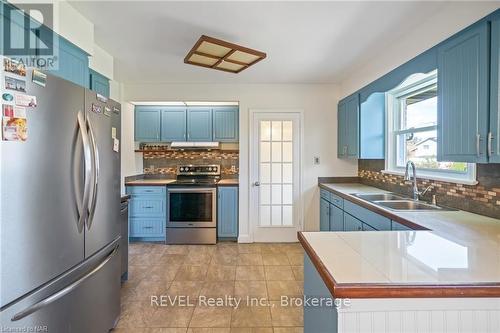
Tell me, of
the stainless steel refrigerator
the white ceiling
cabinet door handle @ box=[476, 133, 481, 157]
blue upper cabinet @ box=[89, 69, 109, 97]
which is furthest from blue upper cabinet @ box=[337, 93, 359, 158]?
blue upper cabinet @ box=[89, 69, 109, 97]

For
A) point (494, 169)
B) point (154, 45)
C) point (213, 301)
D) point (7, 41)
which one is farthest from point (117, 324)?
point (494, 169)

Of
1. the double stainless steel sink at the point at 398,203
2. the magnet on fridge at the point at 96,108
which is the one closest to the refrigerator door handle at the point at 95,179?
the magnet on fridge at the point at 96,108

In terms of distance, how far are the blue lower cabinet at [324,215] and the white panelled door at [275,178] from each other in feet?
1.13

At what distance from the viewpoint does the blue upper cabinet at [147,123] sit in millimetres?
4484

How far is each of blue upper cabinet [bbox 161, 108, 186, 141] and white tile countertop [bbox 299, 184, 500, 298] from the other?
344 centimetres

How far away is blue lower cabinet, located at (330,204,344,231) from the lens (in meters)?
3.21

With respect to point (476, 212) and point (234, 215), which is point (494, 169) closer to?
point (476, 212)

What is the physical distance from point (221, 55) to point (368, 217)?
6.88ft

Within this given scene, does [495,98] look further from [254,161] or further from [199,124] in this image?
[199,124]

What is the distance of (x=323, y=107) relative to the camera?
14.0 ft

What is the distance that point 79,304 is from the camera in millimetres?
1590

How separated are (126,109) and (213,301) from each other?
3.21m

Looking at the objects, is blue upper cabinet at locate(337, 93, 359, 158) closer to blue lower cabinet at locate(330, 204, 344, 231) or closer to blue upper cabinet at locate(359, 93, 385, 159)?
blue upper cabinet at locate(359, 93, 385, 159)

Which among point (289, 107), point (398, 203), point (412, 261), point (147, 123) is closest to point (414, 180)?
point (398, 203)
